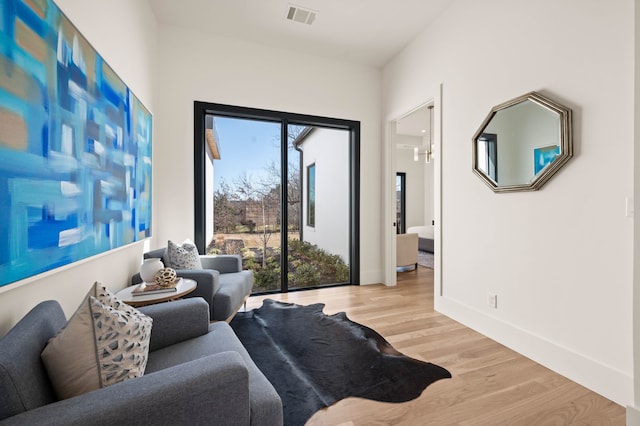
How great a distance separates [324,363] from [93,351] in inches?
58.2

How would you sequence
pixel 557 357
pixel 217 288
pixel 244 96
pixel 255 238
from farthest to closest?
pixel 255 238 → pixel 244 96 → pixel 217 288 → pixel 557 357

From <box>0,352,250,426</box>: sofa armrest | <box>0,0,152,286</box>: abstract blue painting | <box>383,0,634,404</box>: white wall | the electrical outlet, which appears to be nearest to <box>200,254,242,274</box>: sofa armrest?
<box>0,0,152,286</box>: abstract blue painting

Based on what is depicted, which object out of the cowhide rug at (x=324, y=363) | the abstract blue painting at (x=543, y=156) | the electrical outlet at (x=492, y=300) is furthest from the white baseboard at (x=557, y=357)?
the abstract blue painting at (x=543, y=156)

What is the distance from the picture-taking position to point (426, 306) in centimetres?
330

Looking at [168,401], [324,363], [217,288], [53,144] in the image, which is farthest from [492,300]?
[53,144]

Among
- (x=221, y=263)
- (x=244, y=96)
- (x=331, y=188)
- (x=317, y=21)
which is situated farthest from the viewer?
(x=331, y=188)

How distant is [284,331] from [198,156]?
2.13m

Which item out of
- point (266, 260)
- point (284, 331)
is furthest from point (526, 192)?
point (266, 260)

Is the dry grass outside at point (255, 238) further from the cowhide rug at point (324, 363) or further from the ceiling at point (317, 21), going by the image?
the ceiling at point (317, 21)

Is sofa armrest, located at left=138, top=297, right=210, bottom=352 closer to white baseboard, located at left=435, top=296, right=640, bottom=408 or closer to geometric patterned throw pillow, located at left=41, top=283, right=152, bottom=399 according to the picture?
geometric patterned throw pillow, located at left=41, top=283, right=152, bottom=399

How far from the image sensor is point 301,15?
309cm

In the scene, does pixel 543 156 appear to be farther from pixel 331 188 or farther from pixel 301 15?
pixel 331 188

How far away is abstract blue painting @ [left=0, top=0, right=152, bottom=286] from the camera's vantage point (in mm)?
1107

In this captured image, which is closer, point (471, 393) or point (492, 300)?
point (471, 393)
